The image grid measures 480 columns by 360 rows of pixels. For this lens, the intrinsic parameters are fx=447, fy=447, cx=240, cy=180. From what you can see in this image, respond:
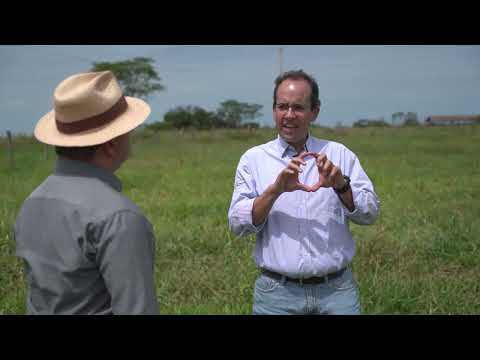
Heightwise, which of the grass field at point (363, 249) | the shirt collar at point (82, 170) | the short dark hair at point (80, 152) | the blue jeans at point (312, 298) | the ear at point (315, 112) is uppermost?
the ear at point (315, 112)

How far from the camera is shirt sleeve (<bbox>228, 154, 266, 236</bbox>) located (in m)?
1.76

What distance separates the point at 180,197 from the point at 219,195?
0.56 metres

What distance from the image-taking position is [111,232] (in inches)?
40.9

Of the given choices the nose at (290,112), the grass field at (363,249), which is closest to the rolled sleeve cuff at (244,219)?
the nose at (290,112)

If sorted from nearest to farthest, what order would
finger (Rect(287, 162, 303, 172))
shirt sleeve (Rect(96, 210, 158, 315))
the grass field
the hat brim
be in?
shirt sleeve (Rect(96, 210, 158, 315)) → the hat brim → finger (Rect(287, 162, 303, 172)) → the grass field

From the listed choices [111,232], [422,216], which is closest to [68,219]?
[111,232]

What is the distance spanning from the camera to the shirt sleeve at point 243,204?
5.79 ft

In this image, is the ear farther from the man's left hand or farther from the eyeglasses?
the man's left hand

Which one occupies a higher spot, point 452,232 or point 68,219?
point 68,219

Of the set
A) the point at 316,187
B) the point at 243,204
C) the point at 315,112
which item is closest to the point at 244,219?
the point at 243,204

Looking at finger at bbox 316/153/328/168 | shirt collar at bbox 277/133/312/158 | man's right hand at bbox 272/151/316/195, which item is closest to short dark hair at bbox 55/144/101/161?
man's right hand at bbox 272/151/316/195

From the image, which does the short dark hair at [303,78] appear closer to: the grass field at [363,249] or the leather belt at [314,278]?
the leather belt at [314,278]

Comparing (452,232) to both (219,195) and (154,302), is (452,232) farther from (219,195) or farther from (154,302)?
(154,302)

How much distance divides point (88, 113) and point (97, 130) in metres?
0.05
